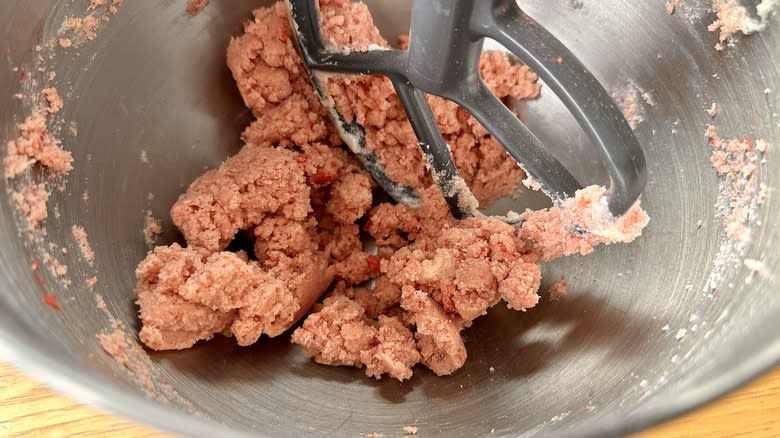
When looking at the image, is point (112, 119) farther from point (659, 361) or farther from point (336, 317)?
point (659, 361)

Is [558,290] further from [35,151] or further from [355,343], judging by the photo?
[35,151]

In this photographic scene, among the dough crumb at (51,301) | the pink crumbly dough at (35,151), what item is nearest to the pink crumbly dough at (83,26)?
the pink crumbly dough at (35,151)

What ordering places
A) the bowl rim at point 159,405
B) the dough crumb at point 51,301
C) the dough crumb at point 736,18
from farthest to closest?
the dough crumb at point 736,18
the dough crumb at point 51,301
the bowl rim at point 159,405

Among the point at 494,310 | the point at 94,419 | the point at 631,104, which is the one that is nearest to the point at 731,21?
the point at 631,104

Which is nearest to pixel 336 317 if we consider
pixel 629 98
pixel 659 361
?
pixel 659 361

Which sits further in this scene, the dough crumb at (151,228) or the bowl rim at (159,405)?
the dough crumb at (151,228)

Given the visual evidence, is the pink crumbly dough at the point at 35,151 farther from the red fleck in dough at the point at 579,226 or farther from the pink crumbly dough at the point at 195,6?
the red fleck in dough at the point at 579,226
